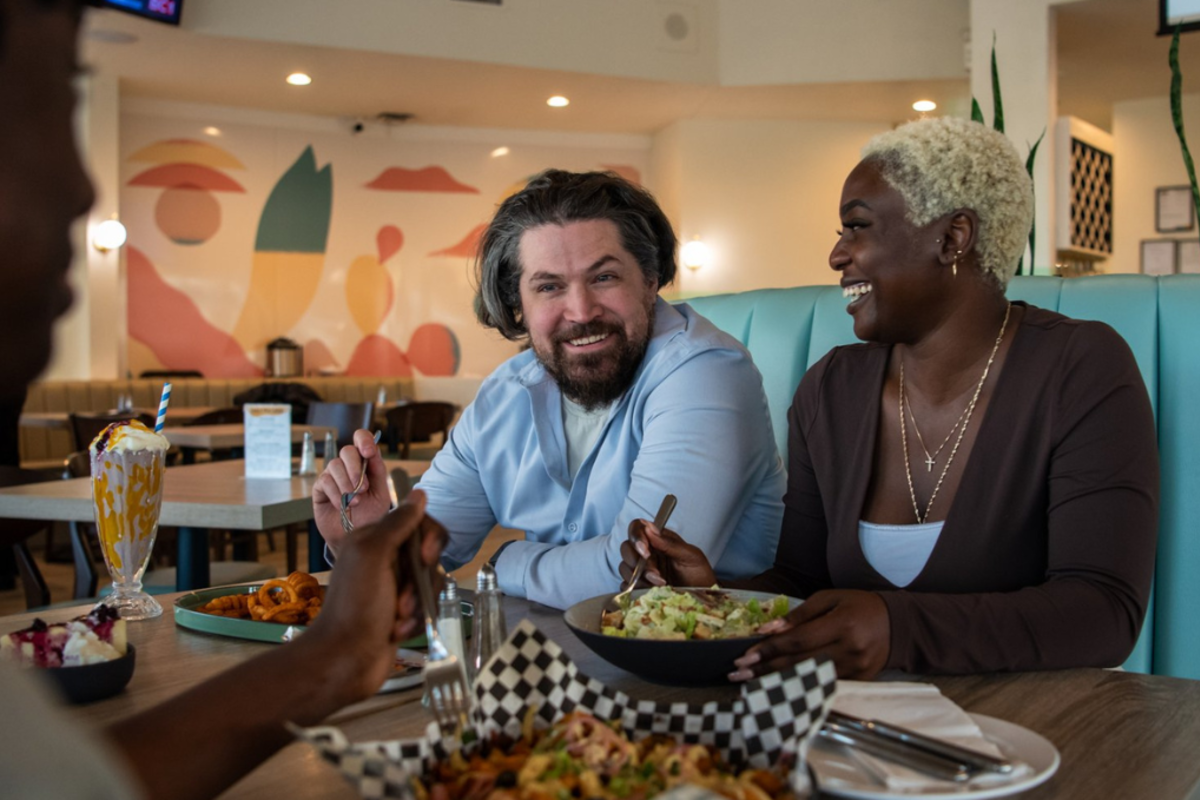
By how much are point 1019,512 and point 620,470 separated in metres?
0.62

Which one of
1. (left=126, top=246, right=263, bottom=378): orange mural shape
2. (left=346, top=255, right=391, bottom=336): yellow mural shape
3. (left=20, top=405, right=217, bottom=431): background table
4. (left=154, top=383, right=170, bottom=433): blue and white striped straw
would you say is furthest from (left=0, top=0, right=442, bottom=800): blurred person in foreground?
(left=346, top=255, right=391, bottom=336): yellow mural shape

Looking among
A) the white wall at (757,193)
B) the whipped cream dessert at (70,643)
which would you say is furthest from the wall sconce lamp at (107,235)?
the whipped cream dessert at (70,643)

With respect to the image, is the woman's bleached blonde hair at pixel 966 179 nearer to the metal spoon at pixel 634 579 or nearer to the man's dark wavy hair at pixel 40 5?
the metal spoon at pixel 634 579

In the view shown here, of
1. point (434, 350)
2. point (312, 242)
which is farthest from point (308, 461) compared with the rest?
point (434, 350)

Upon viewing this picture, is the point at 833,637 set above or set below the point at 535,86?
below

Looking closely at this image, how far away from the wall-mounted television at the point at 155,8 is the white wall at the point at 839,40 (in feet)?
13.9

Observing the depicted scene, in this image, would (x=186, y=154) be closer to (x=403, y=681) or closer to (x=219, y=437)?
(x=219, y=437)

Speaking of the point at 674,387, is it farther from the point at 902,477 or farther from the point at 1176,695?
the point at 1176,695

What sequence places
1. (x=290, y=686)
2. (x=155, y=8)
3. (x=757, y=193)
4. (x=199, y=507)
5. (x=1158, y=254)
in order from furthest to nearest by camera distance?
(x=757, y=193) < (x=1158, y=254) < (x=155, y=8) < (x=199, y=507) < (x=290, y=686)

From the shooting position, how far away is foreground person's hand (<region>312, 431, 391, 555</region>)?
61.3 inches

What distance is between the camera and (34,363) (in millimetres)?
491

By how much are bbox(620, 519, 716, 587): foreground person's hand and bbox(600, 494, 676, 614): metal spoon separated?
10 mm

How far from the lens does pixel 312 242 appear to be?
9742 millimetres

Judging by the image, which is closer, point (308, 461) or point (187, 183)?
point (308, 461)
